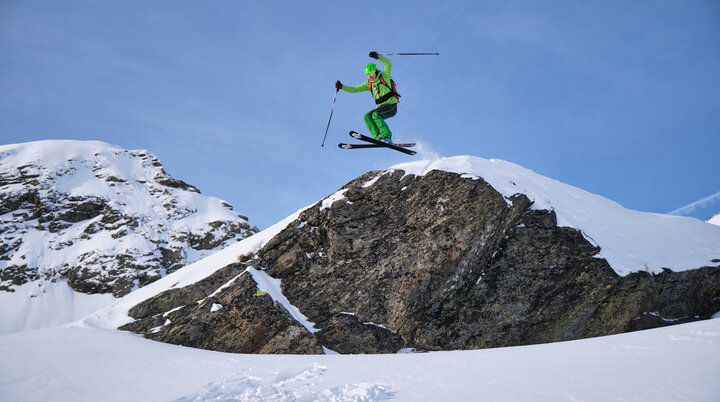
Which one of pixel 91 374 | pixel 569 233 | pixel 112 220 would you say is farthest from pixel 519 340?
pixel 112 220

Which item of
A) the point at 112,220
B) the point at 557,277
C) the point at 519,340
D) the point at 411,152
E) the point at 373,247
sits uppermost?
the point at 112,220

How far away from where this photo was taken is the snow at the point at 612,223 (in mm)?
11711

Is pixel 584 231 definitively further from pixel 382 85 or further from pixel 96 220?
A: pixel 96 220

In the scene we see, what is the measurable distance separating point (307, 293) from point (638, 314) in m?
9.80

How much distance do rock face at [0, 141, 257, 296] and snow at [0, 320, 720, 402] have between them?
69.3 m

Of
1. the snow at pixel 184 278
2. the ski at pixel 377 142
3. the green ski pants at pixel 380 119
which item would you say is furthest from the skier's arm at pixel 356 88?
the snow at pixel 184 278

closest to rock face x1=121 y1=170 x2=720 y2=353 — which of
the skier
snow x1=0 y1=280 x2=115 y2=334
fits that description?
the skier

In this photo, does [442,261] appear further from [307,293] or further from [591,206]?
[591,206]

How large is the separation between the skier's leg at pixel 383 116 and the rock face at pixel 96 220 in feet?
226

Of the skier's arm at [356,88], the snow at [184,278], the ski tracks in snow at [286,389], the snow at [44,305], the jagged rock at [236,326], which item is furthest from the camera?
the snow at [44,305]

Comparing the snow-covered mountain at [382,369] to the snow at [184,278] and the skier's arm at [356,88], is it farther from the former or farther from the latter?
the skier's arm at [356,88]

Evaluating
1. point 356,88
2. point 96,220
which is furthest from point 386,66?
point 96,220

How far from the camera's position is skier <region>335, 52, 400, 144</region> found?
1066 cm

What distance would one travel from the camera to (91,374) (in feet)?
21.6
